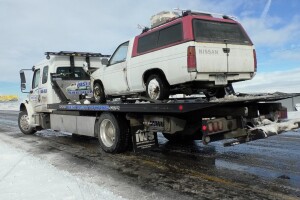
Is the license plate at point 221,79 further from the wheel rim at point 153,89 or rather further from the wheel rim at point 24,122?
the wheel rim at point 24,122

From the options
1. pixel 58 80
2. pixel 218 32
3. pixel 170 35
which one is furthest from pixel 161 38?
pixel 58 80

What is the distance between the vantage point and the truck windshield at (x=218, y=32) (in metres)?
6.55

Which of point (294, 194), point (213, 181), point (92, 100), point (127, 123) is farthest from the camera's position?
point (92, 100)

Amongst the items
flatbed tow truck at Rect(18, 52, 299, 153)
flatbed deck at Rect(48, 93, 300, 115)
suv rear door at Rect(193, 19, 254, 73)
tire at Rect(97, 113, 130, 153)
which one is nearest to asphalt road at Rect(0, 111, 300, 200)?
tire at Rect(97, 113, 130, 153)

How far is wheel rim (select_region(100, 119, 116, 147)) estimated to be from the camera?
319 inches

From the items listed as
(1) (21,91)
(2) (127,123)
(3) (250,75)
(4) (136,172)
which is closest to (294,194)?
(4) (136,172)

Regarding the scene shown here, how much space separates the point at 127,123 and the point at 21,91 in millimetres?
6292

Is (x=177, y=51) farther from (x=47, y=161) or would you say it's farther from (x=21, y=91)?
(x=21, y=91)

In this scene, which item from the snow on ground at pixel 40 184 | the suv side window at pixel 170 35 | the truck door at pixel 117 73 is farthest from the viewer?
the truck door at pixel 117 73

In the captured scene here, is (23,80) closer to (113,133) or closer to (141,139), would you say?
(113,133)

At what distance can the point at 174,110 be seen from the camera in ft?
19.1

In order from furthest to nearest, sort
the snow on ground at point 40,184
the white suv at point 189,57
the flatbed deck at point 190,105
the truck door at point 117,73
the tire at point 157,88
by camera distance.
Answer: the truck door at point 117,73 < the tire at point 157,88 < the white suv at point 189,57 < the flatbed deck at point 190,105 < the snow on ground at point 40,184

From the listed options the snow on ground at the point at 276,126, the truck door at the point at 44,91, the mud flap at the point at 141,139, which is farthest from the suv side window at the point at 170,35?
the truck door at the point at 44,91

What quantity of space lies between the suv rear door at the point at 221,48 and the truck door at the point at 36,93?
7.02 meters
